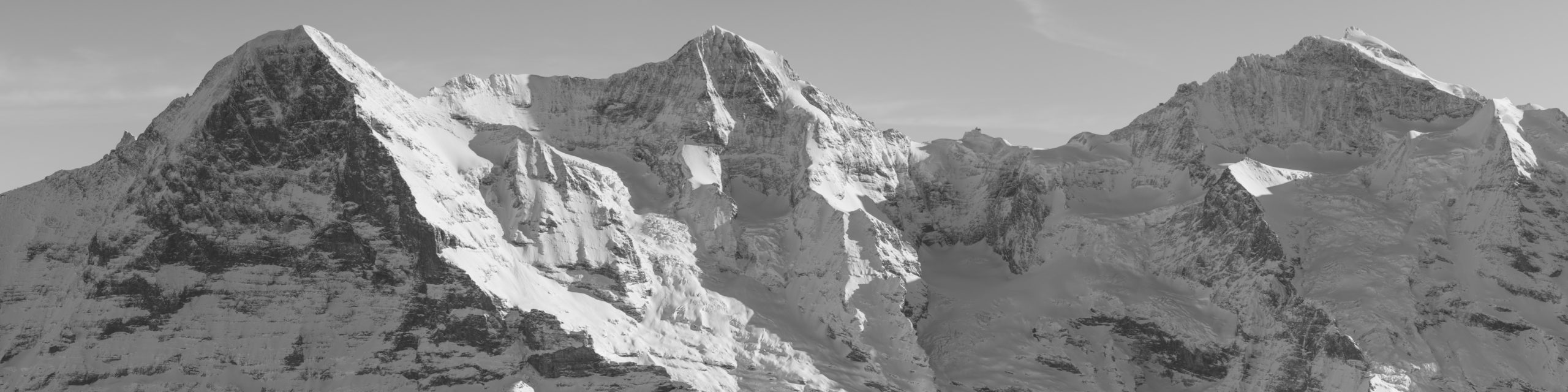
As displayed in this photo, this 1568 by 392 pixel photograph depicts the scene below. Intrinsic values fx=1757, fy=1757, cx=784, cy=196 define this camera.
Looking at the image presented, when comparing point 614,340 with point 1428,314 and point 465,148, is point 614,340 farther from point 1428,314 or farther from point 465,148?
point 1428,314

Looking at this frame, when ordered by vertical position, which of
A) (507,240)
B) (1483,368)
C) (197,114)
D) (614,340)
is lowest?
(1483,368)

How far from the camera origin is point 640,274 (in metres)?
178

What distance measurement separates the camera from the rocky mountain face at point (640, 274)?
168250 millimetres

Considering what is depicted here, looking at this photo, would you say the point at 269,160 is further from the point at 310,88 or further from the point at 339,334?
the point at 339,334

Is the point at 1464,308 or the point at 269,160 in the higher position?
the point at 269,160

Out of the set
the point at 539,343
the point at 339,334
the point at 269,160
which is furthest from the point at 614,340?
the point at 269,160

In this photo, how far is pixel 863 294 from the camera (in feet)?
608

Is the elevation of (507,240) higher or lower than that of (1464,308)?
higher

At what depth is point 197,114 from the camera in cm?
18175

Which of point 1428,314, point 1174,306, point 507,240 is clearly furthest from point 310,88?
point 1428,314

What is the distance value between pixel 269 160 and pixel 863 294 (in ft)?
206

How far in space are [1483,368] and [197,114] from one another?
133 m

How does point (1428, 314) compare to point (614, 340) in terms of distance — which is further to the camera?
point (1428, 314)

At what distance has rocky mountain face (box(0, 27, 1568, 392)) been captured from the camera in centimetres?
16825
